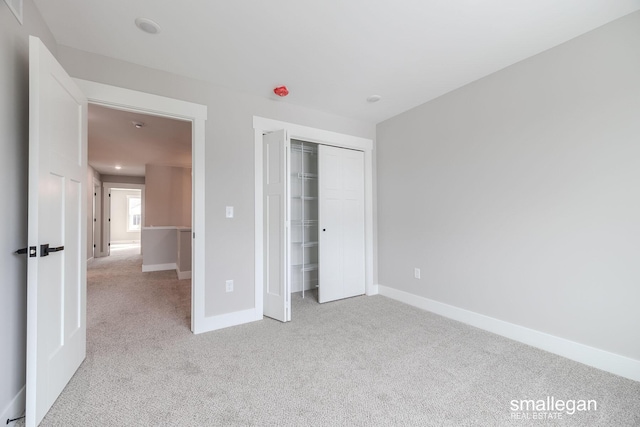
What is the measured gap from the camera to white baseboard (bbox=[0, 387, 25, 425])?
1375 mm

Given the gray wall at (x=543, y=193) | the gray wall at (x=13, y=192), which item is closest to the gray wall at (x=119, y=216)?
the gray wall at (x=13, y=192)

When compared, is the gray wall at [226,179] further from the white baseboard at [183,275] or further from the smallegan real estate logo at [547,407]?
the white baseboard at [183,275]

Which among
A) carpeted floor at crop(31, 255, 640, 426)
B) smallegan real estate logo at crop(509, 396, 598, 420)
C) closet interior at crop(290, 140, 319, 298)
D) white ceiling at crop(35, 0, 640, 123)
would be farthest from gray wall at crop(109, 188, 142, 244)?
smallegan real estate logo at crop(509, 396, 598, 420)

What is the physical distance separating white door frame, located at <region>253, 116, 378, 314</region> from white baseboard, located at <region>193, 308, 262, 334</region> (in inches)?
3.1

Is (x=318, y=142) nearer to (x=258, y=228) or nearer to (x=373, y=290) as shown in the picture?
(x=258, y=228)

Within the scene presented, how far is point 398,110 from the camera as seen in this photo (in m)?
3.44

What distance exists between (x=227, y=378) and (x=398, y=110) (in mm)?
3293

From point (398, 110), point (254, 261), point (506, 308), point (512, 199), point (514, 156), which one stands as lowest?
point (506, 308)

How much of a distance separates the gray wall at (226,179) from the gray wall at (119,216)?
10.6m

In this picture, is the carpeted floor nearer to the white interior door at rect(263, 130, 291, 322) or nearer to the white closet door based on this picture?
the white interior door at rect(263, 130, 291, 322)

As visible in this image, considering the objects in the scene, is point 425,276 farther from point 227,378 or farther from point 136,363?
point 136,363

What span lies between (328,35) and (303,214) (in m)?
2.34

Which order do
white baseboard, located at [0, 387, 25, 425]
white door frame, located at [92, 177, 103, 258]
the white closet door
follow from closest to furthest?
white baseboard, located at [0, 387, 25, 425], the white closet door, white door frame, located at [92, 177, 103, 258]

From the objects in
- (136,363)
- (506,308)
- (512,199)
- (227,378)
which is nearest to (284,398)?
(227,378)
